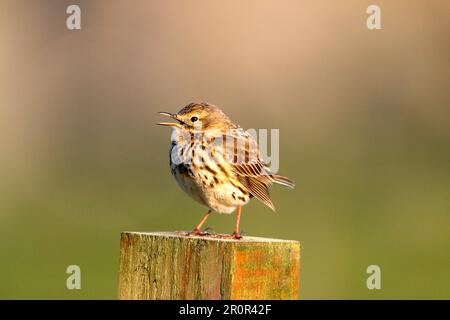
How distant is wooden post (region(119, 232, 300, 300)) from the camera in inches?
187

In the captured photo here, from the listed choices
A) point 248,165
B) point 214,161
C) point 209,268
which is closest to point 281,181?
point 248,165

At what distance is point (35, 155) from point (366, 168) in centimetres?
454

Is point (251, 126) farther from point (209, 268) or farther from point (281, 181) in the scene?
point (209, 268)

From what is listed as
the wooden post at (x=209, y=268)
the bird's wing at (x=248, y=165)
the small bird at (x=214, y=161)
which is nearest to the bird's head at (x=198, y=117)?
the small bird at (x=214, y=161)

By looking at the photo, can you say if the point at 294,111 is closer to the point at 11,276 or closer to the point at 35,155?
the point at 35,155

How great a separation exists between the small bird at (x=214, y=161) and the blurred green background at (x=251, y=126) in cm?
289

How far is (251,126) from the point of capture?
1219 centimetres

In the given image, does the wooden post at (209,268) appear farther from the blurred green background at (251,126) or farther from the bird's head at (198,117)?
the blurred green background at (251,126)

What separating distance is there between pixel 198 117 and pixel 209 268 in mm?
2540

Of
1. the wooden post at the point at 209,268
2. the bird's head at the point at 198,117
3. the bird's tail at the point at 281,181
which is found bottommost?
the wooden post at the point at 209,268

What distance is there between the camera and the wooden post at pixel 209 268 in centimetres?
475

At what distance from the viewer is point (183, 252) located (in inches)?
193

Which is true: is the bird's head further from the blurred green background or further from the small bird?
the blurred green background

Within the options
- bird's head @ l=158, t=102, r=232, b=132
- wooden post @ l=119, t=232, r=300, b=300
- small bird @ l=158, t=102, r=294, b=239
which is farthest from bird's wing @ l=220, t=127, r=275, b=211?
wooden post @ l=119, t=232, r=300, b=300
